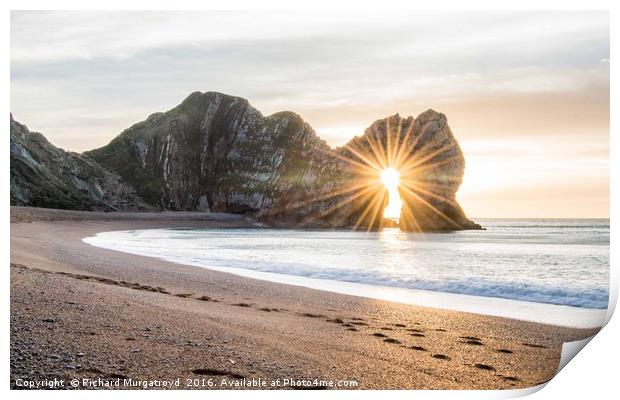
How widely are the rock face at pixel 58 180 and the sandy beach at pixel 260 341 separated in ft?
5.89

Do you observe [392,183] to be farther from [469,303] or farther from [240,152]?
[240,152]

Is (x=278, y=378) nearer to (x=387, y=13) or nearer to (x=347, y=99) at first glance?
(x=347, y=99)

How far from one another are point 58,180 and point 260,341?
17829 mm

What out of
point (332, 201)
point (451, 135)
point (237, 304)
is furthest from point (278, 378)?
point (332, 201)

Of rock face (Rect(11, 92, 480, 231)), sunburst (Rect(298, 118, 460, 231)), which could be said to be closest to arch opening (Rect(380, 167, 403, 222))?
sunburst (Rect(298, 118, 460, 231))

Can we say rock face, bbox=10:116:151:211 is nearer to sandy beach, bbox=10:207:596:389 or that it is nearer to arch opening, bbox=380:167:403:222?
sandy beach, bbox=10:207:596:389

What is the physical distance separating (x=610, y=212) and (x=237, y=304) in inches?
155

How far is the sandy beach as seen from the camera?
4.09m

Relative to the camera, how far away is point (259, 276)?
9391 millimetres

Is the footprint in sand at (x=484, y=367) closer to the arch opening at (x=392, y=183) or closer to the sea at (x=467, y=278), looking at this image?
the sea at (x=467, y=278)

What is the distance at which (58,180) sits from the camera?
20031mm

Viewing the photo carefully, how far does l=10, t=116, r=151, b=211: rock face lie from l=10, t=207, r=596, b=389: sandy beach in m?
1.80

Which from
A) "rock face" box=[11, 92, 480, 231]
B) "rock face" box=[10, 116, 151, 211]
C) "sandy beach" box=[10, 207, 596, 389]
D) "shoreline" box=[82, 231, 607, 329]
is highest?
"rock face" box=[11, 92, 480, 231]

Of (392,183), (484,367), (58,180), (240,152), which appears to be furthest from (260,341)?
(58,180)
